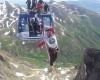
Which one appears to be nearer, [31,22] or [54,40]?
[54,40]

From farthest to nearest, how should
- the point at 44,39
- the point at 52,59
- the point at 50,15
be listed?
1. the point at 50,15
2. the point at 44,39
3. the point at 52,59

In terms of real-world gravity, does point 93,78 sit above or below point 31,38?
below

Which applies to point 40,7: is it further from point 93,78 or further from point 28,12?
point 93,78

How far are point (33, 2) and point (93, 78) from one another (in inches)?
6445

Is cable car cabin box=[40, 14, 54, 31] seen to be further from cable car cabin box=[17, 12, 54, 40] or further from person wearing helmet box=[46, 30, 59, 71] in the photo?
person wearing helmet box=[46, 30, 59, 71]

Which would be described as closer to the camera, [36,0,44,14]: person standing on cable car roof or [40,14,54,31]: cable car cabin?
[36,0,44,14]: person standing on cable car roof

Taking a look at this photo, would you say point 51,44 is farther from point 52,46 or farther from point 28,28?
point 28,28

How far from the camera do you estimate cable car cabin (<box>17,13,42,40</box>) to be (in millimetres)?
40406

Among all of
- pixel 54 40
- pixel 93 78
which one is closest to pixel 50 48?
pixel 54 40

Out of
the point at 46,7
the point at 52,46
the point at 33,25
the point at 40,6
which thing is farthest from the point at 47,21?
the point at 52,46

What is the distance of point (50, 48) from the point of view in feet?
120

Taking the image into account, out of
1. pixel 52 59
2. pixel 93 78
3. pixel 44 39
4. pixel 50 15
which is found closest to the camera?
pixel 52 59

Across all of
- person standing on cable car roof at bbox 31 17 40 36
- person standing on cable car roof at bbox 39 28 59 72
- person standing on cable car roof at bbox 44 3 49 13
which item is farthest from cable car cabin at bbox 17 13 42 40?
person standing on cable car roof at bbox 44 3 49 13

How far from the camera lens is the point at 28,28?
140 ft
